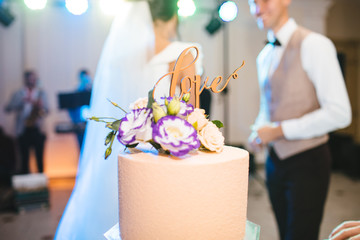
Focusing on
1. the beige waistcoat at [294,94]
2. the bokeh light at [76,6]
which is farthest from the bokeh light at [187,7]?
the beige waistcoat at [294,94]

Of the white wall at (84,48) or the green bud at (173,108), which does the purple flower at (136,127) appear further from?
the white wall at (84,48)

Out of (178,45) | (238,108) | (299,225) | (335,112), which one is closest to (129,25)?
(178,45)

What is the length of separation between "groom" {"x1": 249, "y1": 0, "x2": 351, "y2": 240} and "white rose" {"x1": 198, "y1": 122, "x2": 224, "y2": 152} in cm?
90

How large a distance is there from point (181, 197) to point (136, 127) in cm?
22

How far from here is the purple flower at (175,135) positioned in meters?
0.79

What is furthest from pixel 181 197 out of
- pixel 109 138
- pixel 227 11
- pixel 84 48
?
pixel 84 48

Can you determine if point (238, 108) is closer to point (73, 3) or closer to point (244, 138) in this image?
point (244, 138)

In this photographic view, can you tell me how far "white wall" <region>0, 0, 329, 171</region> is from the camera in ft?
19.4

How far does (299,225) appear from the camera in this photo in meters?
1.70

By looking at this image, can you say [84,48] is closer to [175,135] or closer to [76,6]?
[76,6]

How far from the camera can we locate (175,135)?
811 mm

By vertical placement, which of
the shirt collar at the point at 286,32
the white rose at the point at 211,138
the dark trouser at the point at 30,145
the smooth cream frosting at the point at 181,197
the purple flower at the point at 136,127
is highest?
the shirt collar at the point at 286,32

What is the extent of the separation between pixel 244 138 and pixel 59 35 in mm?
4289

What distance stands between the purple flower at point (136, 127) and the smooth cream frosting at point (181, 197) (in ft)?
0.18
